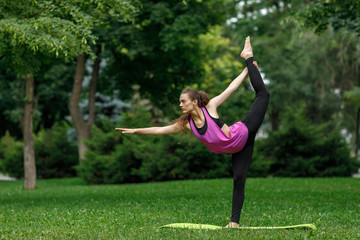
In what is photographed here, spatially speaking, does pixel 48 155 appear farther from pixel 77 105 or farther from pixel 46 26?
pixel 46 26

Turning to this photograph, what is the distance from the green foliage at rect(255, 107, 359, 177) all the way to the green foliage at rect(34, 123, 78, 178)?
11068 mm

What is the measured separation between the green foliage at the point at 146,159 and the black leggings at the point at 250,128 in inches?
506

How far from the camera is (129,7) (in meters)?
10.1

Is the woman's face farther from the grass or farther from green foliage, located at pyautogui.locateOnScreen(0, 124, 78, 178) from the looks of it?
green foliage, located at pyautogui.locateOnScreen(0, 124, 78, 178)

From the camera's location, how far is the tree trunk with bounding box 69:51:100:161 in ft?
70.6

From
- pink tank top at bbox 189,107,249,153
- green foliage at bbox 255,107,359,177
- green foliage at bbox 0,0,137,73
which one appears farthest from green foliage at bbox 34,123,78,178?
pink tank top at bbox 189,107,249,153

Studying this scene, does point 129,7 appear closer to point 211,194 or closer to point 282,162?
point 211,194

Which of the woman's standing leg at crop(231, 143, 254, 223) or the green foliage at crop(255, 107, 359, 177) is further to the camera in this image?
the green foliage at crop(255, 107, 359, 177)

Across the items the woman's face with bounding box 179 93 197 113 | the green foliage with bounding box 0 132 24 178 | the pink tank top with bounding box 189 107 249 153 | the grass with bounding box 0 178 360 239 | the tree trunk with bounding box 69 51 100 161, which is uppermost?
the tree trunk with bounding box 69 51 100 161

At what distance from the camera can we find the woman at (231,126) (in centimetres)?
640

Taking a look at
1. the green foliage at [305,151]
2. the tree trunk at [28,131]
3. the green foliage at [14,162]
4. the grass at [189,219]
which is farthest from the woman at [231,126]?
the green foliage at [14,162]

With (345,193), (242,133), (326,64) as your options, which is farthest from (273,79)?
(242,133)

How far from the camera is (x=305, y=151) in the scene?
70.0 ft

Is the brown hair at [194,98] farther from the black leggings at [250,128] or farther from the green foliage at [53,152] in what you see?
the green foliage at [53,152]
